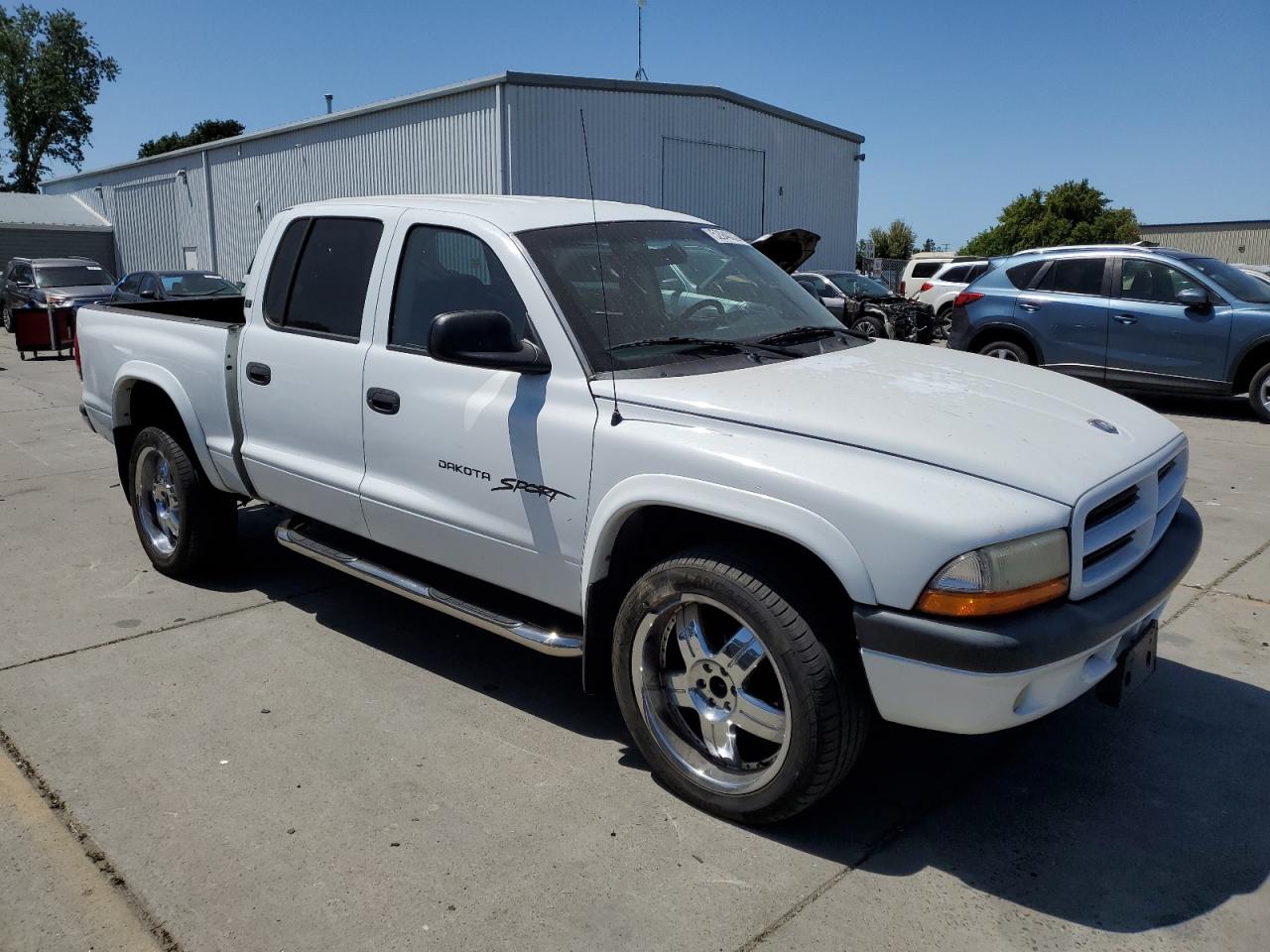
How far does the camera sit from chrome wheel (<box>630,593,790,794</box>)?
117 inches

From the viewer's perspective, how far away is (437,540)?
3736mm

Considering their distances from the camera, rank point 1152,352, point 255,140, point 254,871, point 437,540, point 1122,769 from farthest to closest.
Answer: point 255,140
point 1152,352
point 437,540
point 1122,769
point 254,871

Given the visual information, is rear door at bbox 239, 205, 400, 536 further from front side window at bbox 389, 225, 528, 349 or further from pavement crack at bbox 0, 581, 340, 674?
pavement crack at bbox 0, 581, 340, 674

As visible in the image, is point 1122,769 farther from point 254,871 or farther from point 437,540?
point 254,871

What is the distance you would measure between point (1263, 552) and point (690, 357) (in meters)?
4.22

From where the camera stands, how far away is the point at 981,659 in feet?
8.24

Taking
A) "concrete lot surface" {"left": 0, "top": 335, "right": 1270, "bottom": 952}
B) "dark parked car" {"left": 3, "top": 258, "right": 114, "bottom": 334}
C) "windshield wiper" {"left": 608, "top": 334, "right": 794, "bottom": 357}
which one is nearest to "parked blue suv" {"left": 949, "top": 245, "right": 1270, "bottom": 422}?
"concrete lot surface" {"left": 0, "top": 335, "right": 1270, "bottom": 952}

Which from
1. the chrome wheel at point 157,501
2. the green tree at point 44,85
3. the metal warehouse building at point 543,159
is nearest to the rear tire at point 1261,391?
the chrome wheel at point 157,501

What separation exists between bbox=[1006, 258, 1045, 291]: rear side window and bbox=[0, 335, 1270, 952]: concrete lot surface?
23.7ft

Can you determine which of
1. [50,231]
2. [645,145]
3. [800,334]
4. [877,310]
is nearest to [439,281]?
[800,334]

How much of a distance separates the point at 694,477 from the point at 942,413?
79 centimetres

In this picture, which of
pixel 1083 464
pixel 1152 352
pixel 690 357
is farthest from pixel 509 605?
pixel 1152 352

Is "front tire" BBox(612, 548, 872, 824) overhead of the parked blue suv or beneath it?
beneath

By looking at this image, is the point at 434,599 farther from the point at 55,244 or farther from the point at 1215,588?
the point at 55,244
